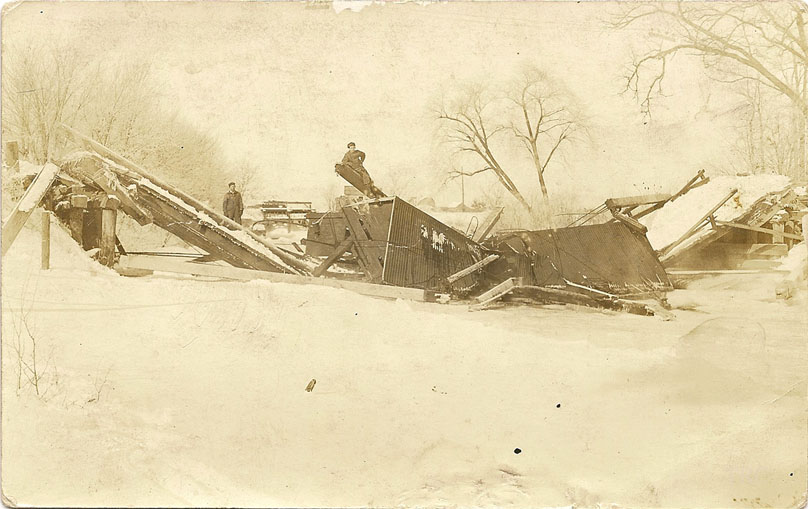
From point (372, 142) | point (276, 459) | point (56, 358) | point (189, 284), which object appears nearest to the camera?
point (276, 459)

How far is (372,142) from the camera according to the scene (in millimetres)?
5867

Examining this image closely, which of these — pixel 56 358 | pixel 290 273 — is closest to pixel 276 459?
pixel 290 273

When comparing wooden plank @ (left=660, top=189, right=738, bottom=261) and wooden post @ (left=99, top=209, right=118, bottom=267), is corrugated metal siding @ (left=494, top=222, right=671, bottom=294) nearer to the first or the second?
wooden plank @ (left=660, top=189, right=738, bottom=261)

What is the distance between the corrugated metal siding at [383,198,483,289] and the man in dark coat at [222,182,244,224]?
1809 mm

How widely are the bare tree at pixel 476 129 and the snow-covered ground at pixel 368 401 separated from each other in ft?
5.87

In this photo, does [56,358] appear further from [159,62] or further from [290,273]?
[159,62]

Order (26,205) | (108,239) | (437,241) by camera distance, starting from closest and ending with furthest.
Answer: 1. (26,205)
2. (108,239)
3. (437,241)

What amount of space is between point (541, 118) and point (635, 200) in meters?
1.41

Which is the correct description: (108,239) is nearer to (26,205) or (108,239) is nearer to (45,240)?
(45,240)

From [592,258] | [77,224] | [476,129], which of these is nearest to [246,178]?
[77,224]

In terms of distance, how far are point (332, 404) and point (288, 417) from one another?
38 centimetres

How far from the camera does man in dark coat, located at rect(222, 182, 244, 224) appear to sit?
6.13m

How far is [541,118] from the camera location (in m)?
6.03

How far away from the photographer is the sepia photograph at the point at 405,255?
4762 millimetres
